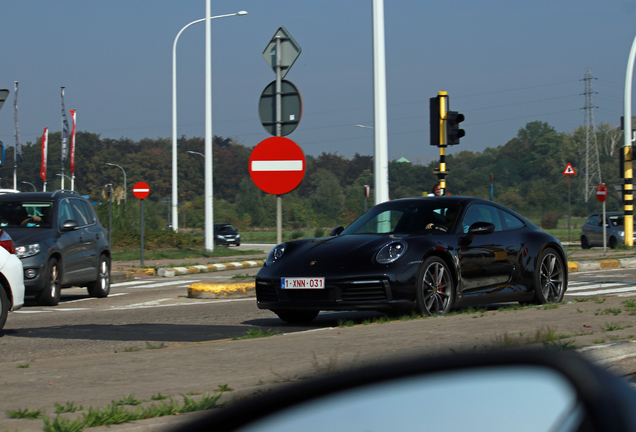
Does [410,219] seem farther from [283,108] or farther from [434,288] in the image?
[283,108]

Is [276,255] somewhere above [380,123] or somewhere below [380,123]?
below

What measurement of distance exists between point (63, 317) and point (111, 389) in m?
5.66

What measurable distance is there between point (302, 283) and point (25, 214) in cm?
624

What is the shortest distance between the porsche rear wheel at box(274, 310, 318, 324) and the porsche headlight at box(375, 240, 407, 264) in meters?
1.18

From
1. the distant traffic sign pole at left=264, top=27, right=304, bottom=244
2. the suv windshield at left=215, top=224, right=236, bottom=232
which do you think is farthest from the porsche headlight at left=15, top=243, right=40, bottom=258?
the suv windshield at left=215, top=224, right=236, bottom=232

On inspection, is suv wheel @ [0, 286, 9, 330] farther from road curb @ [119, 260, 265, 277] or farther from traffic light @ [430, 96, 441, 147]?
road curb @ [119, 260, 265, 277]

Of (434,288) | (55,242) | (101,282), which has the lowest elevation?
(101,282)

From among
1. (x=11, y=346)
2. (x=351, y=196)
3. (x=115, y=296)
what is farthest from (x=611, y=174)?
(x=11, y=346)

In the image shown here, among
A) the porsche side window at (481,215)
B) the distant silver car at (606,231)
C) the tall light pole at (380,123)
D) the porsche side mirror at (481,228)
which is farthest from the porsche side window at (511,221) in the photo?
the distant silver car at (606,231)

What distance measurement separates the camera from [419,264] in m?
7.38

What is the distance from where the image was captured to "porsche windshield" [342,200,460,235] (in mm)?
8188

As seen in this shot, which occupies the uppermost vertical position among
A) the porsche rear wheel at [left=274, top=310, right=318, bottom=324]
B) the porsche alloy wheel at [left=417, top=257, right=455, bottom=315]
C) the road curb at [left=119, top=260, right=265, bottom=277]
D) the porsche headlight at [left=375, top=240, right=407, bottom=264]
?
the porsche headlight at [left=375, top=240, right=407, bottom=264]

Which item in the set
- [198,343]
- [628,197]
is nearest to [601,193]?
[628,197]

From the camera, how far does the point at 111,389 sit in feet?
14.1
